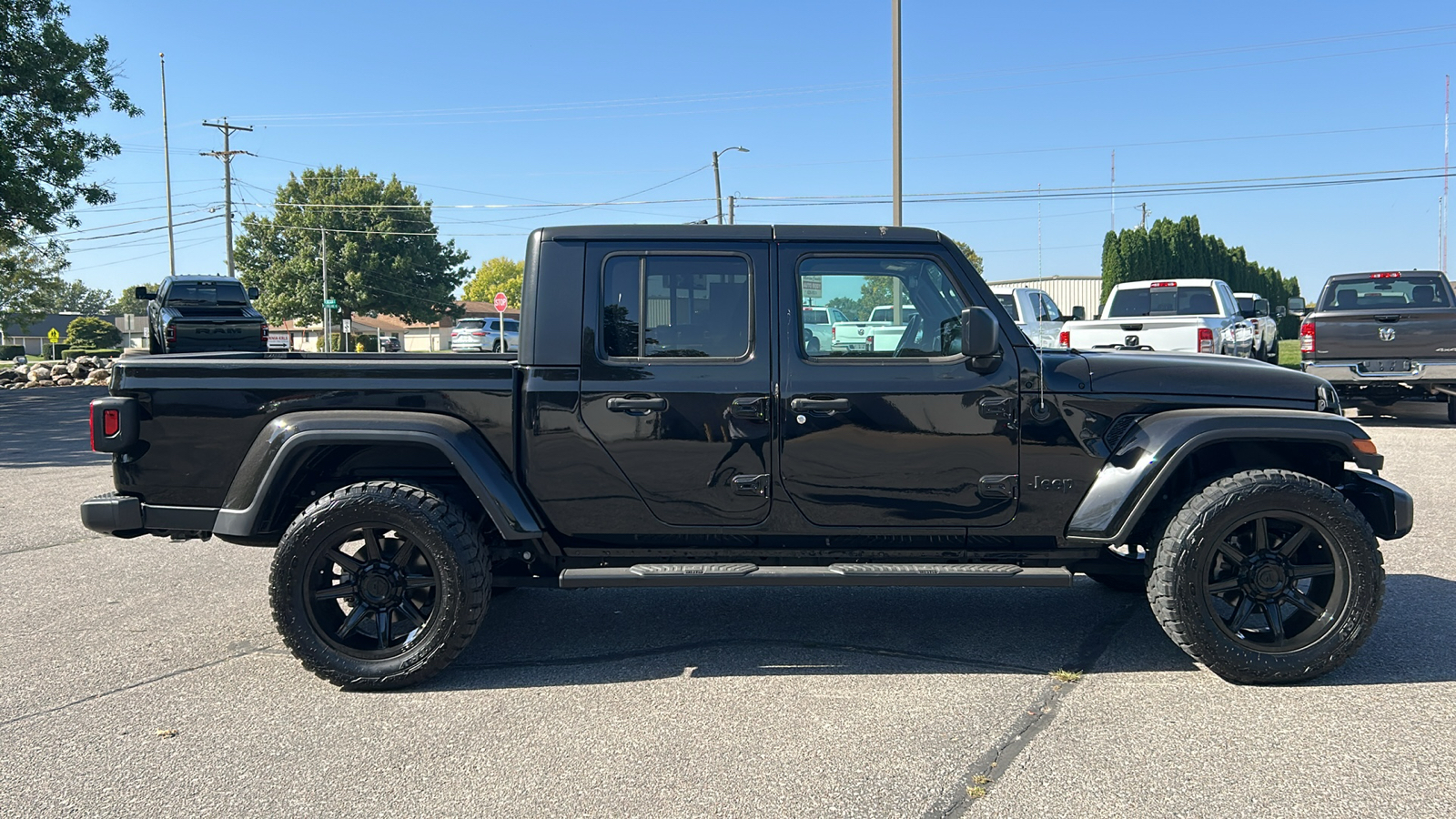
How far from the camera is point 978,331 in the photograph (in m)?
4.11

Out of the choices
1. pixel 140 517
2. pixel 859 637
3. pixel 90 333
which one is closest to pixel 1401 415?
pixel 859 637

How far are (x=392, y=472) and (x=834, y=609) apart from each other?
2.33 m

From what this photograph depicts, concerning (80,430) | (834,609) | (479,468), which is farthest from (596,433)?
(80,430)

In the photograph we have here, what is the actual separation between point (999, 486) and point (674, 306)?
62.2 inches

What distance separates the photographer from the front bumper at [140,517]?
4.35 metres

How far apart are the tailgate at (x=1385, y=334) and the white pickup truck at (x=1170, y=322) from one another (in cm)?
129

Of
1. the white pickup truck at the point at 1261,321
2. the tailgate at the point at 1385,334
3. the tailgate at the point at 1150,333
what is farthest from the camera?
the white pickup truck at the point at 1261,321

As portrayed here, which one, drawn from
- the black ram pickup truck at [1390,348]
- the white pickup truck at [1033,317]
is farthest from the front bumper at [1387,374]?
the white pickup truck at [1033,317]

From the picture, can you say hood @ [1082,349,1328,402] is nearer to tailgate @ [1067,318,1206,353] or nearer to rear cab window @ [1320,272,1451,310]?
tailgate @ [1067,318,1206,353]

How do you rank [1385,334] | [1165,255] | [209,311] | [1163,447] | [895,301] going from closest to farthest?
[1163,447]
[895,301]
[1385,334]
[209,311]
[1165,255]

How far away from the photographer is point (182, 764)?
3.47 metres

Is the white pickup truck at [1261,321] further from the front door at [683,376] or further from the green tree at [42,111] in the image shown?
the green tree at [42,111]

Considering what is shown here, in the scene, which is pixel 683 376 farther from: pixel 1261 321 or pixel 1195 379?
pixel 1261 321

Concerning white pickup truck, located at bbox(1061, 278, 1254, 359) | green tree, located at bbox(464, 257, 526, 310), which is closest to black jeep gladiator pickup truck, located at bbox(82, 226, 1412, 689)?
white pickup truck, located at bbox(1061, 278, 1254, 359)
